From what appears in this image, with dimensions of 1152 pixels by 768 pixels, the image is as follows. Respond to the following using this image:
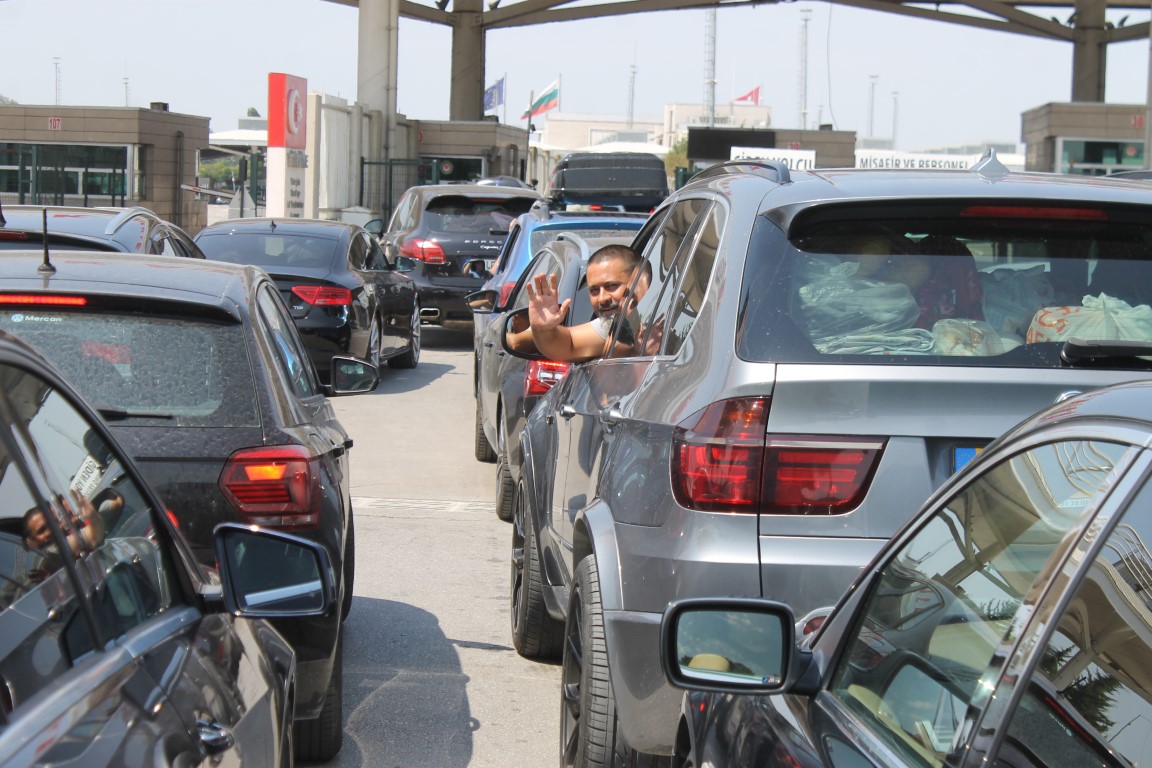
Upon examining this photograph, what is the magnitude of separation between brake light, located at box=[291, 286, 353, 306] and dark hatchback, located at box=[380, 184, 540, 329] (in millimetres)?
3644

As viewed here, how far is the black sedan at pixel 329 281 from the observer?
538 inches

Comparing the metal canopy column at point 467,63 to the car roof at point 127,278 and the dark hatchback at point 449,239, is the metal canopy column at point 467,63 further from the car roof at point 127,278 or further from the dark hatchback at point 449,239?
the car roof at point 127,278

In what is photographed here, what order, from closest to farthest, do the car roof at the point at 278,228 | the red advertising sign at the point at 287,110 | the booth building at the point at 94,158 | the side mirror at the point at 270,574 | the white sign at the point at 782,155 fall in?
the side mirror at the point at 270,574, the car roof at the point at 278,228, the red advertising sign at the point at 287,110, the booth building at the point at 94,158, the white sign at the point at 782,155

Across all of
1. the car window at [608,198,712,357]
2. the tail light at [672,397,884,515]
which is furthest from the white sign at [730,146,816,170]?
the tail light at [672,397,884,515]

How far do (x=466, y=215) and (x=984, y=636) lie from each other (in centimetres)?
1700

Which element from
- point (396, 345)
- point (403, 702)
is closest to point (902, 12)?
point (396, 345)

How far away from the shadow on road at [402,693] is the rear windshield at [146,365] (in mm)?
1363

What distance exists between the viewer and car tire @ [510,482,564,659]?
5668 millimetres

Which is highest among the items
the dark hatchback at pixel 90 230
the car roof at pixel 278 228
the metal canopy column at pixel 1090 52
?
the metal canopy column at pixel 1090 52

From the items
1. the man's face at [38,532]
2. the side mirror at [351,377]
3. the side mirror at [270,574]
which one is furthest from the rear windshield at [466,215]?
the man's face at [38,532]

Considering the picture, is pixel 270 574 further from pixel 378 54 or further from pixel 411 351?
pixel 378 54

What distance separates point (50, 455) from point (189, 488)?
191cm

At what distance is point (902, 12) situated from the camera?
169ft

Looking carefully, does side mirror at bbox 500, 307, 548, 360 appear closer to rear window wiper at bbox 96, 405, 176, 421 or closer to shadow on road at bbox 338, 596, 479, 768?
shadow on road at bbox 338, 596, 479, 768
